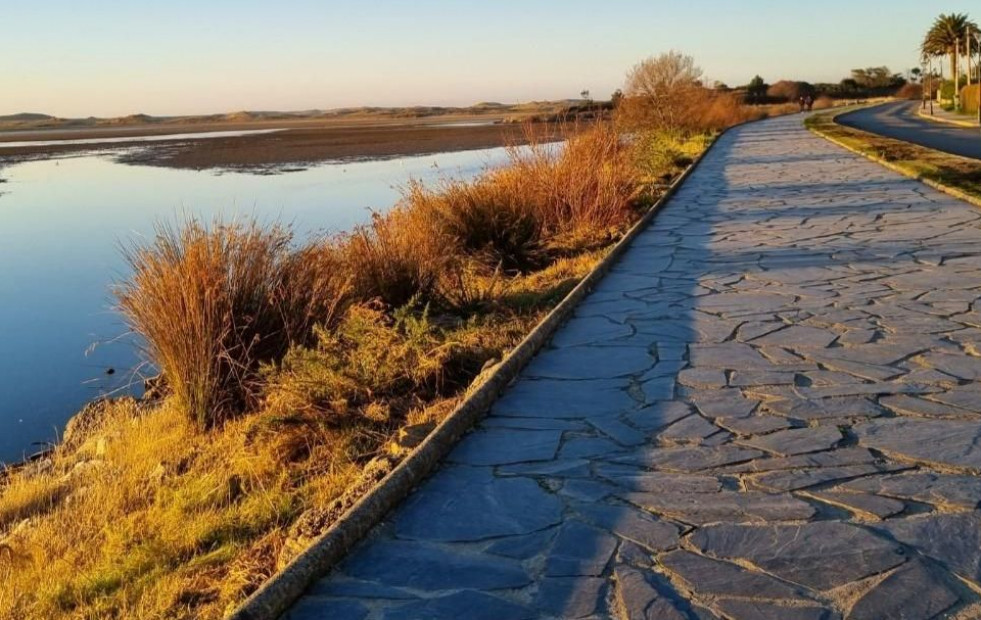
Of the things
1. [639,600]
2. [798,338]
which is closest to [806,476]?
[639,600]

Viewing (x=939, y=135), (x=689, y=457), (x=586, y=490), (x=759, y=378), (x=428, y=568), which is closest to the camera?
(x=428, y=568)

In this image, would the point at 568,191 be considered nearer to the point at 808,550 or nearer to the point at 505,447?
the point at 505,447

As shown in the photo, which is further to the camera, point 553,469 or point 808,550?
point 553,469

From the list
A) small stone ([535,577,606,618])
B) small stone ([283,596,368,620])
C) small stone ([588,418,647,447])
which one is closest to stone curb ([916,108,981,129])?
small stone ([588,418,647,447])

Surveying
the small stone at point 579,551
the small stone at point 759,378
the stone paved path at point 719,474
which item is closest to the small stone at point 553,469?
the stone paved path at point 719,474

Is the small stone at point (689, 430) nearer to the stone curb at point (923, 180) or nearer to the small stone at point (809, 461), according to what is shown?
the small stone at point (809, 461)

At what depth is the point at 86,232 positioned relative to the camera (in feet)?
59.2

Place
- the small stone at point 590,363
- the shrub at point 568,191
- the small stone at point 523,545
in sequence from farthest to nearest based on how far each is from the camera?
Answer: the shrub at point 568,191
the small stone at point 590,363
the small stone at point 523,545

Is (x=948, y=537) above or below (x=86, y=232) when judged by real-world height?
below

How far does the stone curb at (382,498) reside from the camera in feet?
9.98

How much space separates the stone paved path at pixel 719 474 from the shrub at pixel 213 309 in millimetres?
2198

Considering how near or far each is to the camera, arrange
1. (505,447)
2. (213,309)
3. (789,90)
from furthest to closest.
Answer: (789,90) < (213,309) < (505,447)

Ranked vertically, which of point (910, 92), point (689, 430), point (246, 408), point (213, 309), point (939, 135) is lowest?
point (246, 408)

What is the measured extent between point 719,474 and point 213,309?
3.89m
